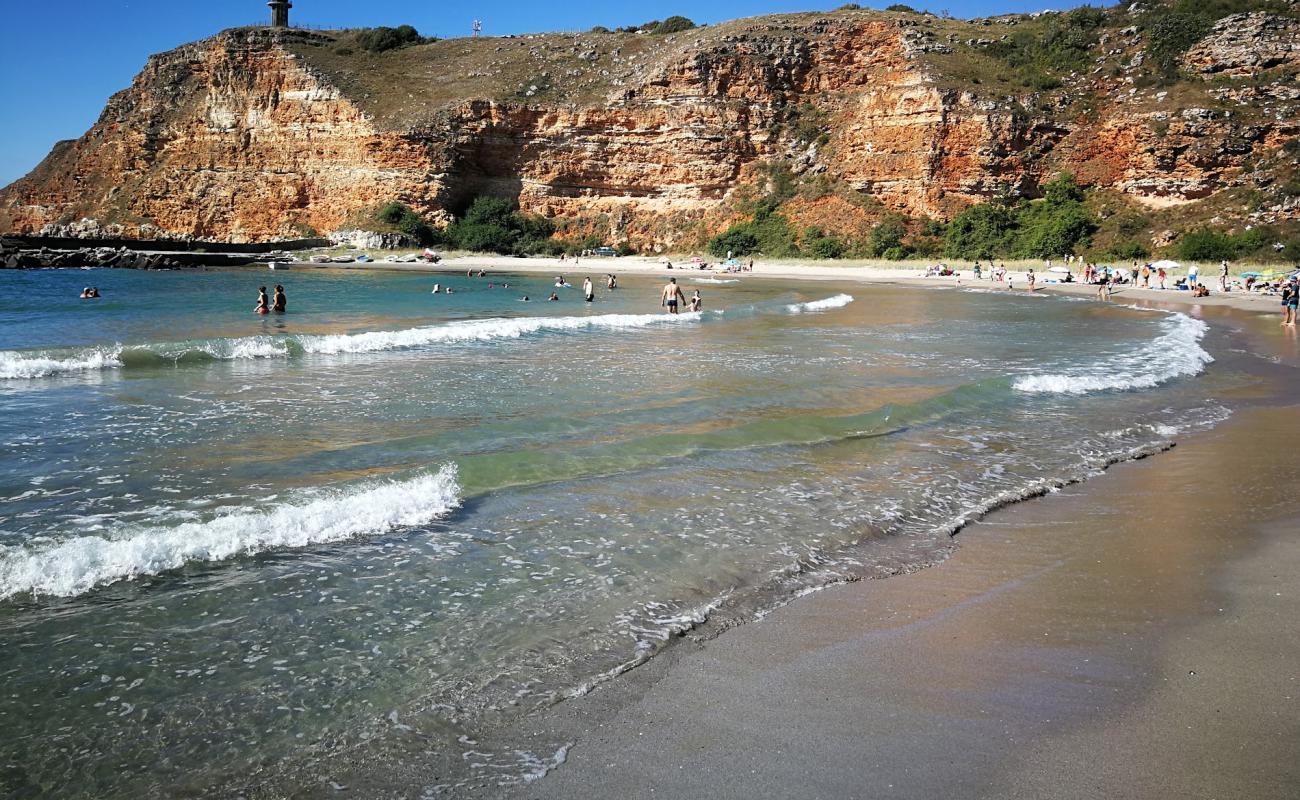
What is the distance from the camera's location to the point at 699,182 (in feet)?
216

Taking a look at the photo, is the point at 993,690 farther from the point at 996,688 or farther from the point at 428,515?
the point at 428,515

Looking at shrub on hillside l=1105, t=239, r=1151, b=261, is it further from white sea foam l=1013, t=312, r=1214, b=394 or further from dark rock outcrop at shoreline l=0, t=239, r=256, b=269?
dark rock outcrop at shoreline l=0, t=239, r=256, b=269

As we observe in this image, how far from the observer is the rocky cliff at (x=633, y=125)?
52969mm

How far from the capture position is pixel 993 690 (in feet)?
13.1

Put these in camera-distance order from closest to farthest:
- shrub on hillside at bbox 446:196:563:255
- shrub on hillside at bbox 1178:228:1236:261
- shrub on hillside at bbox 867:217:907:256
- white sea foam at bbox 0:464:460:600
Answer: white sea foam at bbox 0:464:460:600, shrub on hillside at bbox 1178:228:1236:261, shrub on hillside at bbox 867:217:907:256, shrub on hillside at bbox 446:196:563:255

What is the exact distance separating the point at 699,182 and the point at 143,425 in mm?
59132

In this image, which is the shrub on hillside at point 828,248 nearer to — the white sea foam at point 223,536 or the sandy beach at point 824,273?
the sandy beach at point 824,273

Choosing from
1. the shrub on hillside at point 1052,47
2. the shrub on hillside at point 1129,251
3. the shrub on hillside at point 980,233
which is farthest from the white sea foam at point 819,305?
the shrub on hillside at point 1052,47

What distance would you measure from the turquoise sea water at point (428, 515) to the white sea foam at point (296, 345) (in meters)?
0.13

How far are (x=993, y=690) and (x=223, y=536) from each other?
5106mm

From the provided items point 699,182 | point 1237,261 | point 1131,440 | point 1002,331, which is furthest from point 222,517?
point 699,182

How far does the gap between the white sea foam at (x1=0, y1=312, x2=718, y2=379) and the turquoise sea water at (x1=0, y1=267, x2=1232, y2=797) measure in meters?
0.13

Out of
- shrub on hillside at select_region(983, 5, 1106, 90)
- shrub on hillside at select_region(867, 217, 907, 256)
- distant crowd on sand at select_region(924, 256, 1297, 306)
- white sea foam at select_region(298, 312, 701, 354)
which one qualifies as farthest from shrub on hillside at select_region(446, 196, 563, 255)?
white sea foam at select_region(298, 312, 701, 354)

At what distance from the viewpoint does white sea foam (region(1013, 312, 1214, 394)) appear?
13.5m
